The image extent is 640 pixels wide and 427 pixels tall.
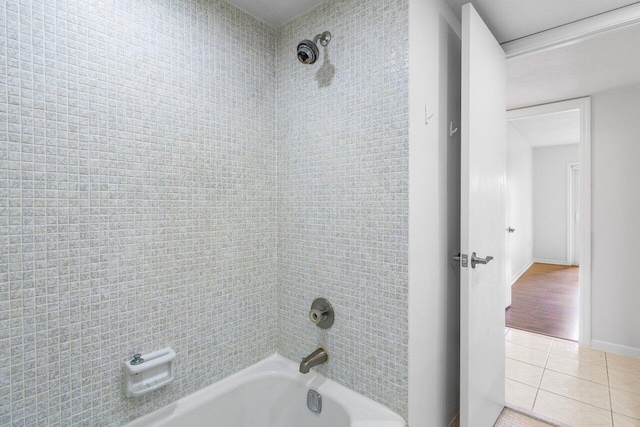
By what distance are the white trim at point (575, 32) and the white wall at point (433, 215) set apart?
465 mm

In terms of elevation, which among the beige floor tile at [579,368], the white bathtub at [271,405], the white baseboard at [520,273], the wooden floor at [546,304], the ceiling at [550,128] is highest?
the ceiling at [550,128]

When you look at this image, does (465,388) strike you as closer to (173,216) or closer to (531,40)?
(173,216)

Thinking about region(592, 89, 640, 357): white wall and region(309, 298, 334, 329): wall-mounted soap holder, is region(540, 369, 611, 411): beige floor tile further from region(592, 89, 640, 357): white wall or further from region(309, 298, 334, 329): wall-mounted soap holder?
region(309, 298, 334, 329): wall-mounted soap holder

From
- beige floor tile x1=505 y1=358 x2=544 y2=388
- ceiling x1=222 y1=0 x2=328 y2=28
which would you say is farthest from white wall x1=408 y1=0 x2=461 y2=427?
beige floor tile x1=505 y1=358 x2=544 y2=388

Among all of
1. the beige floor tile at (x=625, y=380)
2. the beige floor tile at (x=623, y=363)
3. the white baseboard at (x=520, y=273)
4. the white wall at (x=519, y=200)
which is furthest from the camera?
the white baseboard at (x=520, y=273)

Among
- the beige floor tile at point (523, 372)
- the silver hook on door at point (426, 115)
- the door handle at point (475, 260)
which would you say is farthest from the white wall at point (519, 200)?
the silver hook on door at point (426, 115)

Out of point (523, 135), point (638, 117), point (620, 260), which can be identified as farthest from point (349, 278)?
point (523, 135)

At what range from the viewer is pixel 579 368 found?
2.41 meters

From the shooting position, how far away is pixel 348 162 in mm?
1403

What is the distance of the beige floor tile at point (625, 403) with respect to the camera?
1906 mm

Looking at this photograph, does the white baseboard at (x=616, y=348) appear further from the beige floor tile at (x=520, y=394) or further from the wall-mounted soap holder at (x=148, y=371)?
the wall-mounted soap holder at (x=148, y=371)

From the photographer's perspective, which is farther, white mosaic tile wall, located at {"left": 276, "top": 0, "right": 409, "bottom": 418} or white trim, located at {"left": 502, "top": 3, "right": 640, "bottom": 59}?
white trim, located at {"left": 502, "top": 3, "right": 640, "bottom": 59}

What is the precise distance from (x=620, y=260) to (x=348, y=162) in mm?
2774

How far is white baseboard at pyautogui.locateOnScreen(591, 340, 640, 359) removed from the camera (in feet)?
Result: 8.48
